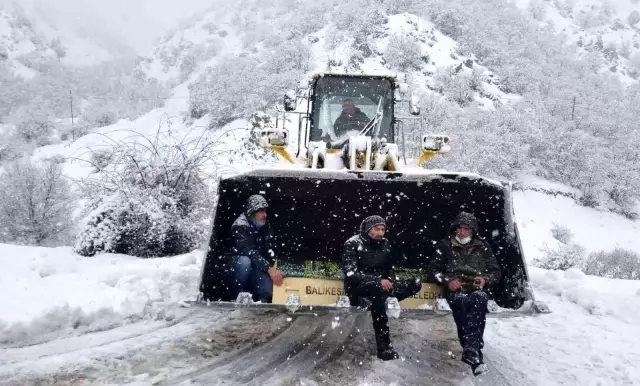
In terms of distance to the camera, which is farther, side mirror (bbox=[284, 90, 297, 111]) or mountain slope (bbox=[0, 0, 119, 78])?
mountain slope (bbox=[0, 0, 119, 78])

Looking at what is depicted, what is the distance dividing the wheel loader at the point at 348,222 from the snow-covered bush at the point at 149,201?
2.80m

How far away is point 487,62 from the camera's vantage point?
30.2 meters

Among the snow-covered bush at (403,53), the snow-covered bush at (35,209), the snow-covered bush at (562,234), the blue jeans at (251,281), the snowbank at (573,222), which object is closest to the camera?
the blue jeans at (251,281)

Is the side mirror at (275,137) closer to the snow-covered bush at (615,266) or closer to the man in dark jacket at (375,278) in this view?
the man in dark jacket at (375,278)

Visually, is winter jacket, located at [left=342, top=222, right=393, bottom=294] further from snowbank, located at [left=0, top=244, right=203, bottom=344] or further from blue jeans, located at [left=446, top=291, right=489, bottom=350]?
snowbank, located at [left=0, top=244, right=203, bottom=344]

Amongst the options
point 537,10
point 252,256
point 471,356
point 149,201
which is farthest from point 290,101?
point 537,10

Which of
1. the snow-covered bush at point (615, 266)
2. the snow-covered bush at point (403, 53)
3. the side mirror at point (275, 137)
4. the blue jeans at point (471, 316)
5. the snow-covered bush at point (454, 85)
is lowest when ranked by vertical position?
the snow-covered bush at point (615, 266)

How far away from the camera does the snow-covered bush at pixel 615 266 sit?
989cm

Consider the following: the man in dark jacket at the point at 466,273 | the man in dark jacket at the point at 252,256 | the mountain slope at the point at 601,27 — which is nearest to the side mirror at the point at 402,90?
the man in dark jacket at the point at 466,273

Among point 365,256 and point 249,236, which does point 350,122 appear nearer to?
point 249,236

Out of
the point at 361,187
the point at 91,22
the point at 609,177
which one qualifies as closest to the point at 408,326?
the point at 361,187

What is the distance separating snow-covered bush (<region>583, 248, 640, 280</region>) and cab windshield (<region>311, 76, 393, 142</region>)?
5.57 meters

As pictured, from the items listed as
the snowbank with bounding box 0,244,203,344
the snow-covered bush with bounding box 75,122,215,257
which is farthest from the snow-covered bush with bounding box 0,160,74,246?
the snowbank with bounding box 0,244,203,344

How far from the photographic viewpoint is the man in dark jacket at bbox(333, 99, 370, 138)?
23.9ft
